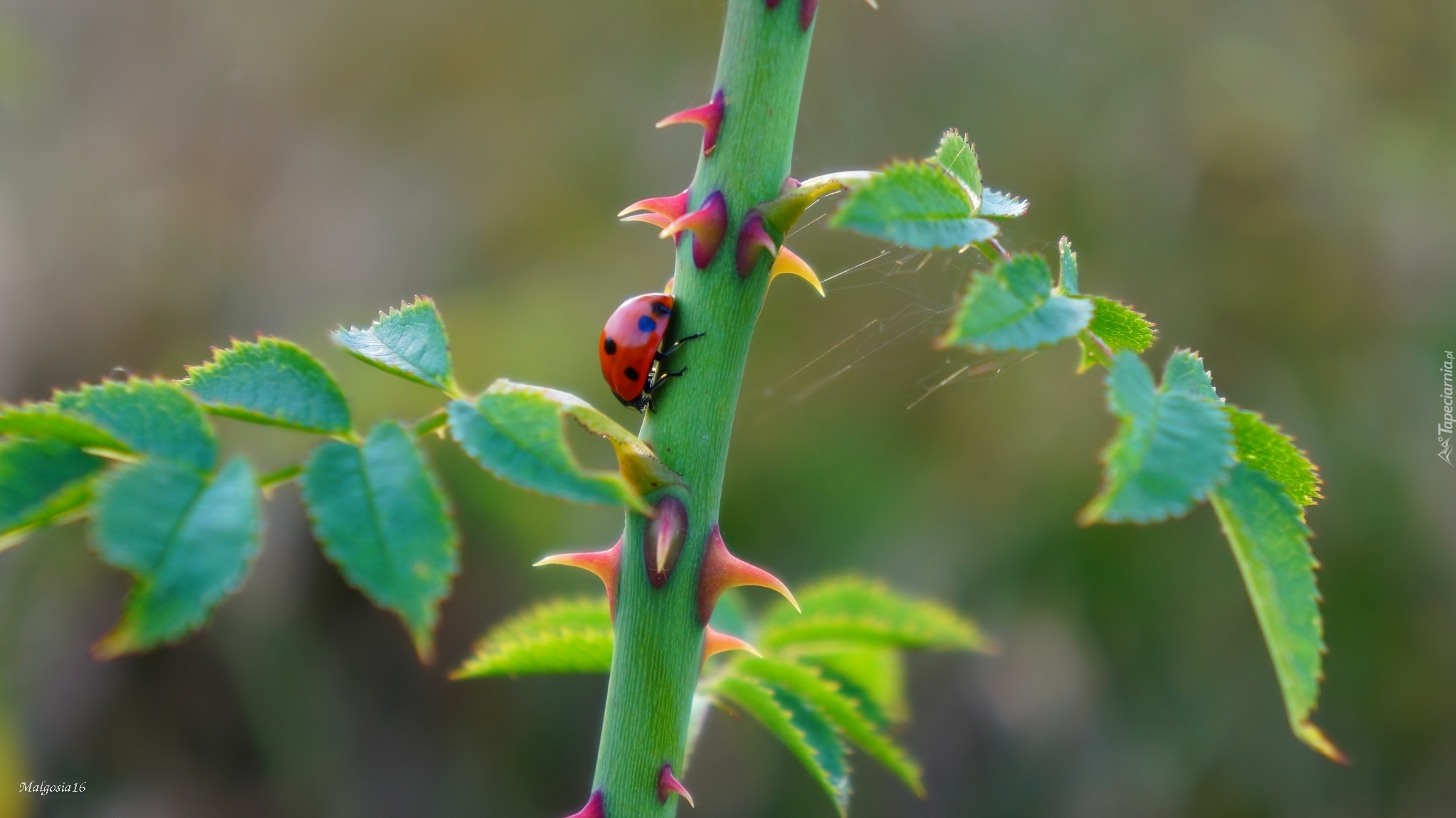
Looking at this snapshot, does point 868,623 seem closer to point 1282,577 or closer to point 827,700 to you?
point 827,700

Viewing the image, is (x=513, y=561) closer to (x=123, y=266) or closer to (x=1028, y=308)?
(x=123, y=266)

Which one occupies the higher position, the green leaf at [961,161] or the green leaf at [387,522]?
the green leaf at [961,161]

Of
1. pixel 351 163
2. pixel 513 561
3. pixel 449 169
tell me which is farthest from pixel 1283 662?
pixel 351 163

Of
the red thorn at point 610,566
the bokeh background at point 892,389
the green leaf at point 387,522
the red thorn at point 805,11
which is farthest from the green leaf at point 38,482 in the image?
the bokeh background at point 892,389

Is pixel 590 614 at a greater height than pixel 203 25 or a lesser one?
lesser

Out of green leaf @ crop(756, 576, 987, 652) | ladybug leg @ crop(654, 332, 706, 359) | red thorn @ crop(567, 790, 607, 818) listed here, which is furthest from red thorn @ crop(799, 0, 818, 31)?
green leaf @ crop(756, 576, 987, 652)

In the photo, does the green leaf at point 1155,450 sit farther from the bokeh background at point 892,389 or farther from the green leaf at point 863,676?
the bokeh background at point 892,389
